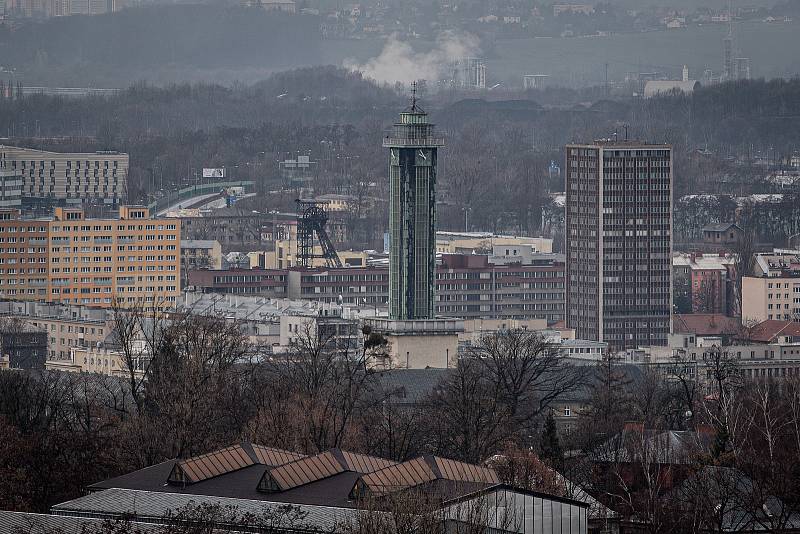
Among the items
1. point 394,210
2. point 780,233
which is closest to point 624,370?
point 394,210

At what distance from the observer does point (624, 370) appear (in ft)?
252

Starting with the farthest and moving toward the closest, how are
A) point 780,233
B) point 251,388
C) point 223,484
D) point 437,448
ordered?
point 780,233, point 251,388, point 437,448, point 223,484

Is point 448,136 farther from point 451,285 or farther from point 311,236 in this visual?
point 451,285

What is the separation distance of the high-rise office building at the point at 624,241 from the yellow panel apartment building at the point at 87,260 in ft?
50.0

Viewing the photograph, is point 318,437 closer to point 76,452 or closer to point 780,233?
point 76,452

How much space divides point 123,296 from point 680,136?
65527 millimetres

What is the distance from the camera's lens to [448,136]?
6890 inches

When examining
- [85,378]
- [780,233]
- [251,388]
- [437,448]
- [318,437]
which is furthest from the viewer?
[780,233]

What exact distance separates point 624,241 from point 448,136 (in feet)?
251

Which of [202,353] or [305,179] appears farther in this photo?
[305,179]

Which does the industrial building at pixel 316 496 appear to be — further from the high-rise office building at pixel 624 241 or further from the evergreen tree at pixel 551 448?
the high-rise office building at pixel 624 241

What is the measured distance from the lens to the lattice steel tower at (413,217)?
78.1 meters

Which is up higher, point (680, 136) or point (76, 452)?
point (680, 136)

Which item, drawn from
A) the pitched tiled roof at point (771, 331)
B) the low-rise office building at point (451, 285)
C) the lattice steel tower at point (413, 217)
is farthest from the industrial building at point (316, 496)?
the low-rise office building at point (451, 285)
